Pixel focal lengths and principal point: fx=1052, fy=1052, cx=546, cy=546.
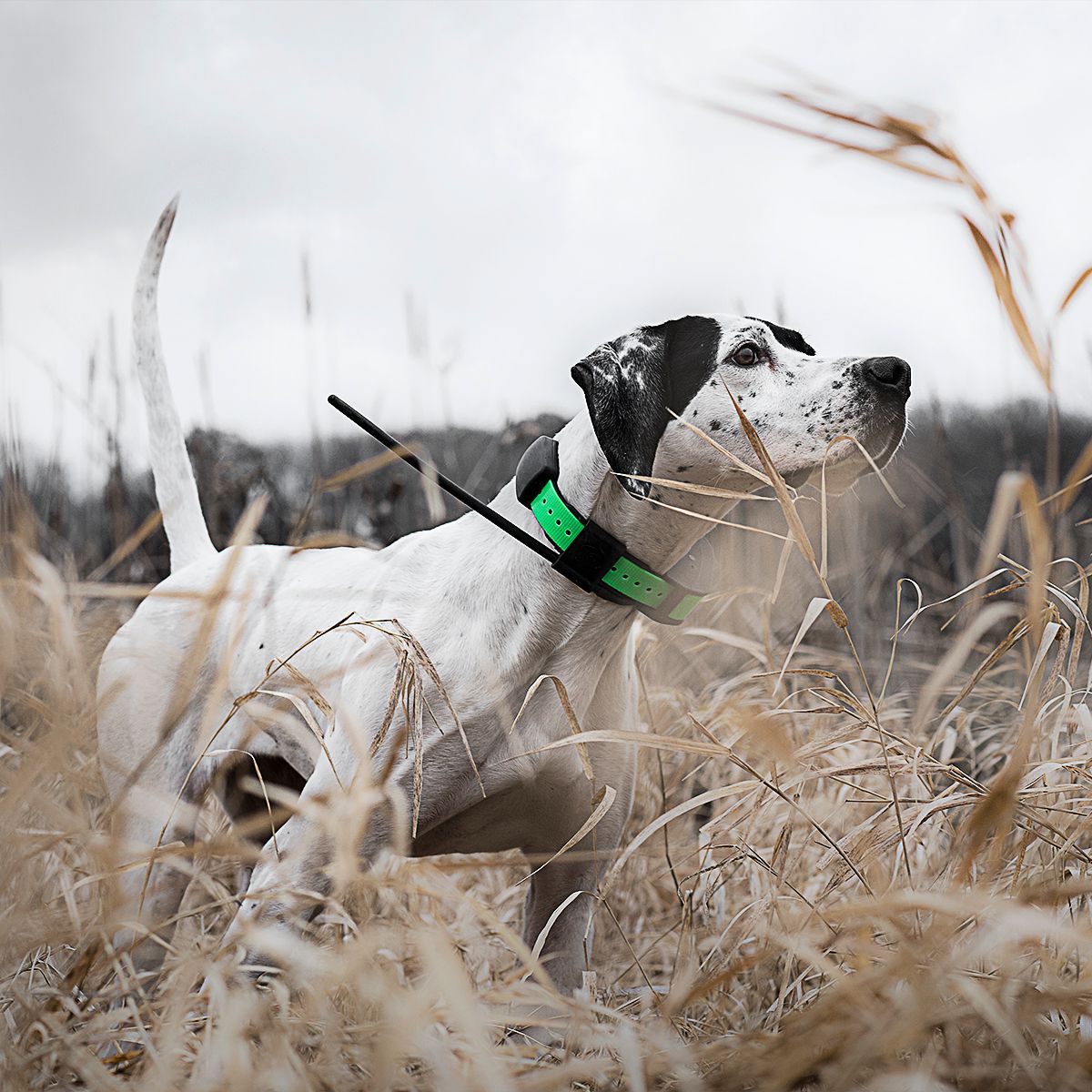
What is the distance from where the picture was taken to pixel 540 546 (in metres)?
1.80

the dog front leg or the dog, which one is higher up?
the dog

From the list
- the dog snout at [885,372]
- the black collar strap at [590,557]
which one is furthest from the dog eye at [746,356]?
the black collar strap at [590,557]

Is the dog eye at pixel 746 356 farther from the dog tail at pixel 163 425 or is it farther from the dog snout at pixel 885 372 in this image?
the dog tail at pixel 163 425

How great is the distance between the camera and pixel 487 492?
4254 mm

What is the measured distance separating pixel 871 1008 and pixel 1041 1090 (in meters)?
0.14

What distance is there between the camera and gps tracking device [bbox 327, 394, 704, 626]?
70.2 inches

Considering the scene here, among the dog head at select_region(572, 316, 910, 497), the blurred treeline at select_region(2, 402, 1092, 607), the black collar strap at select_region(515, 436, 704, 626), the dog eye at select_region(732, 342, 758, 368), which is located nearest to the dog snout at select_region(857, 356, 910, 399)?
the dog head at select_region(572, 316, 910, 497)

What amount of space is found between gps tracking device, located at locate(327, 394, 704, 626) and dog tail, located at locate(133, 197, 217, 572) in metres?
1.09

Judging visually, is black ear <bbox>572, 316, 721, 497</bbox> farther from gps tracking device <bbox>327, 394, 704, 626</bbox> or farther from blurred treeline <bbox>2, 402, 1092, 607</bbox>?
blurred treeline <bbox>2, 402, 1092, 607</bbox>

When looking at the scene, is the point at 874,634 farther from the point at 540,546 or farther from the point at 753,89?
the point at 753,89

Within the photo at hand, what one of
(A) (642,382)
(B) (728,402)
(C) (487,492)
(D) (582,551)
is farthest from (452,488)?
(C) (487,492)

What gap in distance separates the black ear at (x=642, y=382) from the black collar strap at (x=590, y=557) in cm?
10

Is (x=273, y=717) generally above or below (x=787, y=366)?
below

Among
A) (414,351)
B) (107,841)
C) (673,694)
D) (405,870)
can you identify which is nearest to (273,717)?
(107,841)
